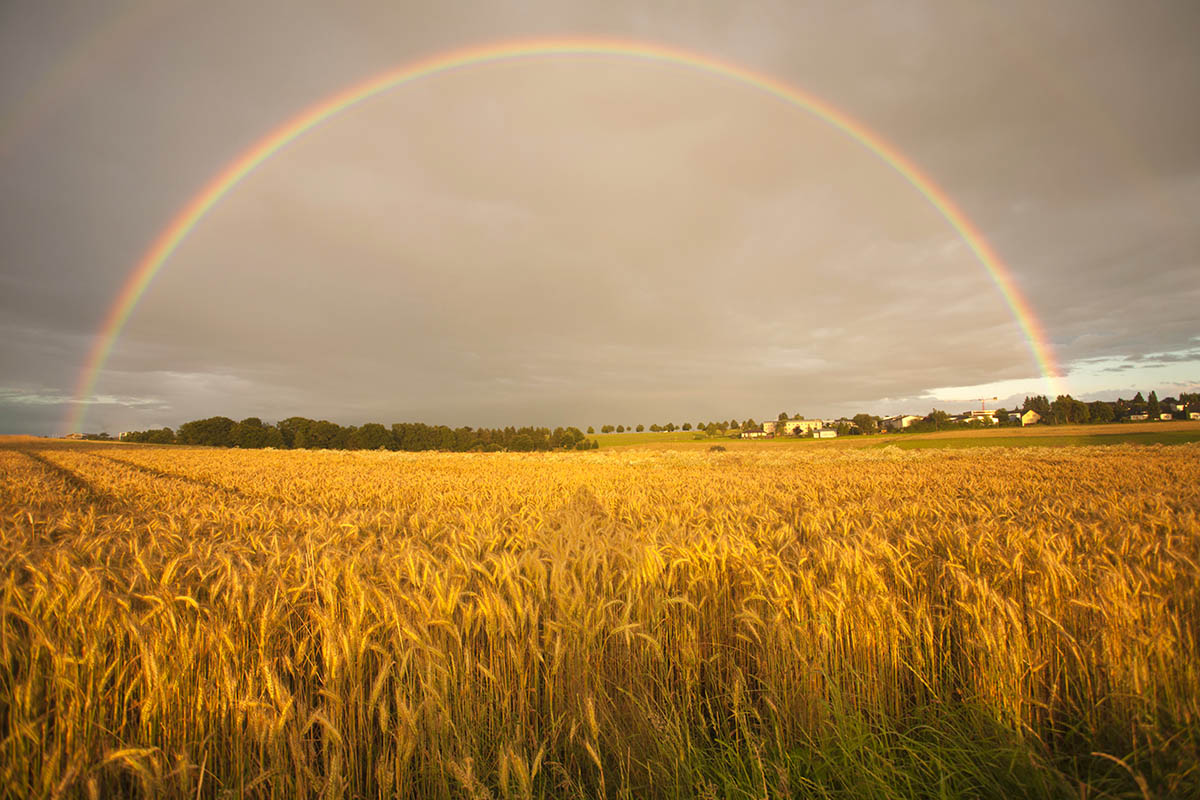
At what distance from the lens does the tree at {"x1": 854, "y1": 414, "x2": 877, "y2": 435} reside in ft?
279

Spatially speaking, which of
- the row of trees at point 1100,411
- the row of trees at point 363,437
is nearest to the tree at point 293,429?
the row of trees at point 363,437

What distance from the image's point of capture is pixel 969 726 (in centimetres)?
275

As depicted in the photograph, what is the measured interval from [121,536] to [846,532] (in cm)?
722

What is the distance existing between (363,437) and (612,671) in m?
85.8

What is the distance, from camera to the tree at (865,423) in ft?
279

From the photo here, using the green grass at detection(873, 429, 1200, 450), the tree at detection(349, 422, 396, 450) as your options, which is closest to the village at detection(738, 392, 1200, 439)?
the green grass at detection(873, 429, 1200, 450)

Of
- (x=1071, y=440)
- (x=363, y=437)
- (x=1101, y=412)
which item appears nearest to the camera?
(x=1071, y=440)

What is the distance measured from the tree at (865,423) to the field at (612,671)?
90161 millimetres

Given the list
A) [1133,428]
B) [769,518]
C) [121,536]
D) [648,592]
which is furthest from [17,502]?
[1133,428]

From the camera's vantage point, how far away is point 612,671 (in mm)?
3117

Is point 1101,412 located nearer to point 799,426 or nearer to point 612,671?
point 799,426

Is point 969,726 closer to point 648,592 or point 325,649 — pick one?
point 648,592

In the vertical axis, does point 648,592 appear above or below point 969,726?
above

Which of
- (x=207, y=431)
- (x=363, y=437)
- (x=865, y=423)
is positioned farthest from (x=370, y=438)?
(x=865, y=423)
